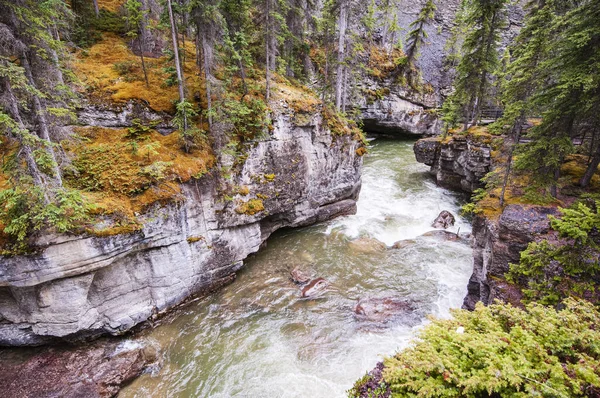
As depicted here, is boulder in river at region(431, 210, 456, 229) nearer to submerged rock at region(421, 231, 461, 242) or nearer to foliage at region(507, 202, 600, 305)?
submerged rock at region(421, 231, 461, 242)

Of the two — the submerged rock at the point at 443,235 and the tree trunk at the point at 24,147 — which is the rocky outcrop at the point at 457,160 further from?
the tree trunk at the point at 24,147

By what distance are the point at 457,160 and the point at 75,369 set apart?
89.4 feet

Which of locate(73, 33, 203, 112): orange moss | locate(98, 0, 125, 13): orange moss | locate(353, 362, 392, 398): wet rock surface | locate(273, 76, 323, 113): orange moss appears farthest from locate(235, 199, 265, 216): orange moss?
locate(98, 0, 125, 13): orange moss

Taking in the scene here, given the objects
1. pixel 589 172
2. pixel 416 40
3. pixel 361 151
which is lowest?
pixel 589 172

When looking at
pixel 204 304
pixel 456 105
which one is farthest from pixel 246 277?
pixel 456 105

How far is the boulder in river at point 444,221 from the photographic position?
18969 mm

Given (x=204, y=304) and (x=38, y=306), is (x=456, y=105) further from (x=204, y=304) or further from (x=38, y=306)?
(x=38, y=306)

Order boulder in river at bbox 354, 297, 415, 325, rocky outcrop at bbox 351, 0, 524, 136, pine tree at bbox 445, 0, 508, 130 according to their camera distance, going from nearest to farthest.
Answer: boulder in river at bbox 354, 297, 415, 325, pine tree at bbox 445, 0, 508, 130, rocky outcrop at bbox 351, 0, 524, 136

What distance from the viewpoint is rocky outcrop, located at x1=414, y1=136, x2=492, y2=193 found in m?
20.5

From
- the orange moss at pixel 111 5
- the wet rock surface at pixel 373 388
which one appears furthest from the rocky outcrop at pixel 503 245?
the orange moss at pixel 111 5

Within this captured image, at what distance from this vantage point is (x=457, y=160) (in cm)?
2278

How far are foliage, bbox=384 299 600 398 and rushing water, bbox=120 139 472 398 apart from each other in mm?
5521

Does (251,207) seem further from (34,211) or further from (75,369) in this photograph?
(75,369)

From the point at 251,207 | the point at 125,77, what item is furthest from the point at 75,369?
the point at 125,77
